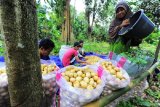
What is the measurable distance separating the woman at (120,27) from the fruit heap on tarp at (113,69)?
3.47 ft

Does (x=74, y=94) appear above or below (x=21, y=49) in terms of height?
below

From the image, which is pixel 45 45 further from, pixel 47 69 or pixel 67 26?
pixel 67 26

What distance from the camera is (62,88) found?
204cm

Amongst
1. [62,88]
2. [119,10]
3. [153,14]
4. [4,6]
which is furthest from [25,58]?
[153,14]

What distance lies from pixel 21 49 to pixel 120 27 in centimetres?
256

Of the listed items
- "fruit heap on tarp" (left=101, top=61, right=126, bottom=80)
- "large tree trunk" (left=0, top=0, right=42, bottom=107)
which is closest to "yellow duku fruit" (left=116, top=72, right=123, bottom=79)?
"fruit heap on tarp" (left=101, top=61, right=126, bottom=80)

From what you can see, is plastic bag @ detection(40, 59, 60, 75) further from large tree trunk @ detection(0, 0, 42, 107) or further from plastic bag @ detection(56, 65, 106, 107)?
large tree trunk @ detection(0, 0, 42, 107)

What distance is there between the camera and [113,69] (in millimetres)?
2570

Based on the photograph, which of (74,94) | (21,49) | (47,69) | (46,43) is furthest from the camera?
(46,43)

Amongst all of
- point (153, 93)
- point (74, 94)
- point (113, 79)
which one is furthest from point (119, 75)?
point (153, 93)

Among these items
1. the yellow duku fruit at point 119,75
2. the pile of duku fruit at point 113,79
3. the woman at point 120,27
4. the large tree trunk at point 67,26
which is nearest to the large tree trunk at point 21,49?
the pile of duku fruit at point 113,79

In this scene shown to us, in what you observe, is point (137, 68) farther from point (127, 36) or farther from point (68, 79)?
point (68, 79)

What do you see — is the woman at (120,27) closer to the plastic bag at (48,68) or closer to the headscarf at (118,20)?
the headscarf at (118,20)

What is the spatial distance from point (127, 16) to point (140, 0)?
2.39 metres
